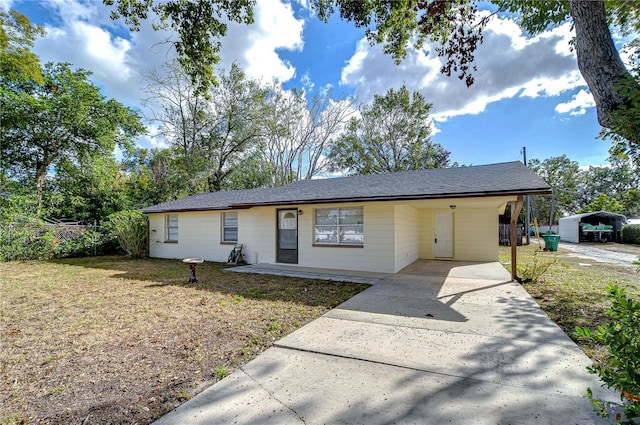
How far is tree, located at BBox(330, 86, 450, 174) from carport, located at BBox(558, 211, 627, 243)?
12797 millimetres

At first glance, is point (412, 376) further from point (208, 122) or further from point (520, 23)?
point (208, 122)

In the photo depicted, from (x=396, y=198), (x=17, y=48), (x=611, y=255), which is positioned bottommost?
(x=611, y=255)

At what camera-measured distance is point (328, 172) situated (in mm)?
29484

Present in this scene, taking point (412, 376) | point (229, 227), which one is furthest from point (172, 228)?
point (412, 376)

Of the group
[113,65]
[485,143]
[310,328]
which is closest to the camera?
[310,328]

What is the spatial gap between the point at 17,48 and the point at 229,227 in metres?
13.5

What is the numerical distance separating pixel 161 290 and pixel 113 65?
11803mm

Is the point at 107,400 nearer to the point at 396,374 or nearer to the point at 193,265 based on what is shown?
the point at 396,374

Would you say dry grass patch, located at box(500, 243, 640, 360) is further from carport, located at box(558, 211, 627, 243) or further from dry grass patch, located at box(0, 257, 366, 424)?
carport, located at box(558, 211, 627, 243)

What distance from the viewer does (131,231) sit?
550 inches

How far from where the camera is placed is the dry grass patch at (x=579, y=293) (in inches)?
185

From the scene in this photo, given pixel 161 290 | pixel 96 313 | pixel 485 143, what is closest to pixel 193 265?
pixel 161 290

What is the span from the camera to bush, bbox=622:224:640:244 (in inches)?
891

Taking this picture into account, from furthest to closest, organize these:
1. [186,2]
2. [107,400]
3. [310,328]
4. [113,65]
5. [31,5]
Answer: [113,65]
[31,5]
[186,2]
[310,328]
[107,400]
